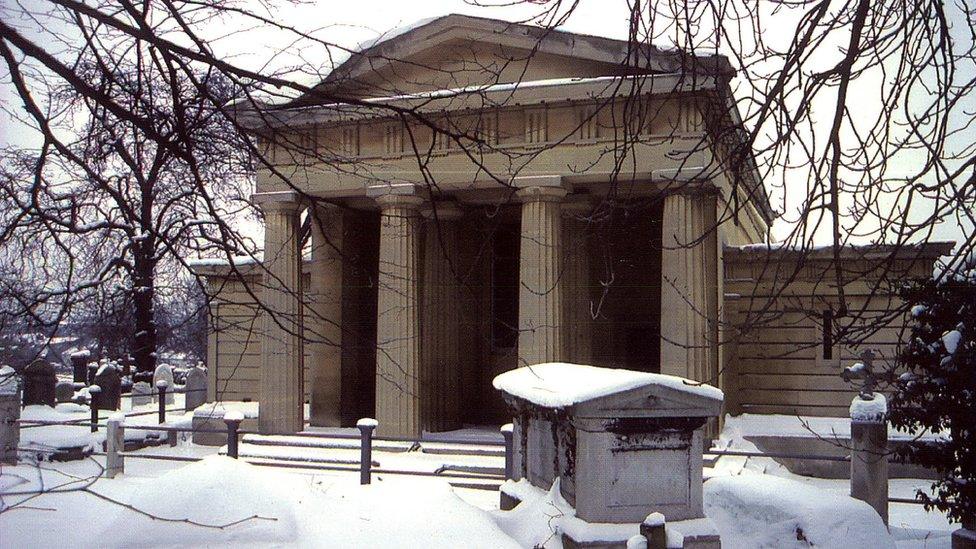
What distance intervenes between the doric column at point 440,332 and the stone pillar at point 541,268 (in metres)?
2.76

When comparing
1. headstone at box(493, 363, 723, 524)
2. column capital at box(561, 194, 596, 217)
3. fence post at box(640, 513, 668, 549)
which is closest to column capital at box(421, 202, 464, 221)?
column capital at box(561, 194, 596, 217)

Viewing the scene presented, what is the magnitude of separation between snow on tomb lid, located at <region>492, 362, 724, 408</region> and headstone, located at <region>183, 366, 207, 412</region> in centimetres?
1796

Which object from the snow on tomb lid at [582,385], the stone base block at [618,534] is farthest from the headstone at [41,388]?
the stone base block at [618,534]

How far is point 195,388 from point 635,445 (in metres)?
20.7

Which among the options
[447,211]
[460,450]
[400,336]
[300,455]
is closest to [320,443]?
[300,455]

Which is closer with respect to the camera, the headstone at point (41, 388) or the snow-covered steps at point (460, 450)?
the snow-covered steps at point (460, 450)

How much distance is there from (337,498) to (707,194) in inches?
426

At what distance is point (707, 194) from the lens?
17.0 metres

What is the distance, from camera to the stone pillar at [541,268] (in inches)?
675

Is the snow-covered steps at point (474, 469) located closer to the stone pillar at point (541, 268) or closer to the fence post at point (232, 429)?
the stone pillar at point (541, 268)

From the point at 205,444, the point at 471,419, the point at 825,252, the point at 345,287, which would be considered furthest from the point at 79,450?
the point at 825,252

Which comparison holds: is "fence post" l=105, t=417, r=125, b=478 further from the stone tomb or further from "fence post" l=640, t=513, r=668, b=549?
"fence post" l=640, t=513, r=668, b=549

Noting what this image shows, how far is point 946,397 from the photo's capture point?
Answer: 32.3ft

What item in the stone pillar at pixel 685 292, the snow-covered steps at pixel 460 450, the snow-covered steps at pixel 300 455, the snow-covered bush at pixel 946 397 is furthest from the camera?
the snow-covered steps at pixel 460 450
